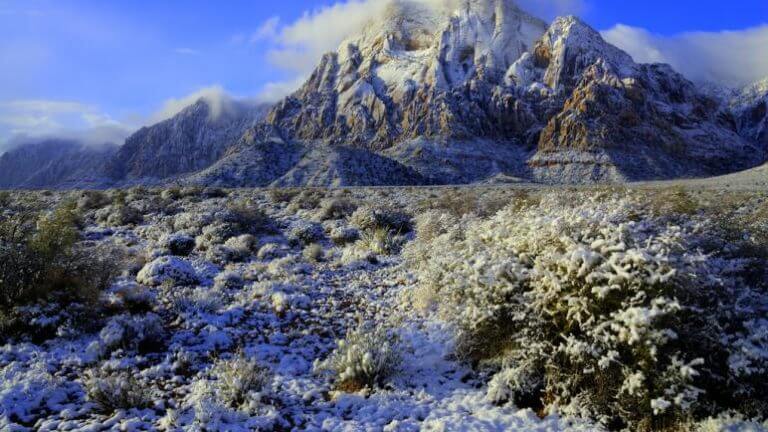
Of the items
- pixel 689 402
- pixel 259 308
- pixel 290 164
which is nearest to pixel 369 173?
pixel 290 164

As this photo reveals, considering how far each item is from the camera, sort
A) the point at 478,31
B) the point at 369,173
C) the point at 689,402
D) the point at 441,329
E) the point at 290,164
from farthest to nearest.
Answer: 1. the point at 478,31
2. the point at 290,164
3. the point at 369,173
4. the point at 441,329
5. the point at 689,402

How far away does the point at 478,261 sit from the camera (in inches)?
302

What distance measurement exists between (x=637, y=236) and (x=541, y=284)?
134 cm

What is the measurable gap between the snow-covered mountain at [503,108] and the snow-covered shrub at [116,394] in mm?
97220

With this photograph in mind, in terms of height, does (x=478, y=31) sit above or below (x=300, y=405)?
above

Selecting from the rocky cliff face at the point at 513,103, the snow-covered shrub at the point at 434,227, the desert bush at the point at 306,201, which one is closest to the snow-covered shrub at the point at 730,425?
the snow-covered shrub at the point at 434,227

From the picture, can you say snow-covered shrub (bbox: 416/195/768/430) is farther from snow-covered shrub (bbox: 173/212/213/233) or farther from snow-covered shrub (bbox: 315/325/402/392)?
snow-covered shrub (bbox: 173/212/213/233)

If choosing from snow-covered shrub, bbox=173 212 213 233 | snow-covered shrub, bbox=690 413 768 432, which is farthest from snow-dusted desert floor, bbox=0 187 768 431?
snow-covered shrub, bbox=173 212 213 233

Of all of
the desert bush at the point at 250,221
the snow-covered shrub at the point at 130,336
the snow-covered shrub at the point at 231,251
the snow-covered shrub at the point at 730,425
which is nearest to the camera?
the snow-covered shrub at the point at 730,425

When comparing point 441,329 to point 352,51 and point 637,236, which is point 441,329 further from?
point 352,51

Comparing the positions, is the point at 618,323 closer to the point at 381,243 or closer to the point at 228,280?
the point at 228,280

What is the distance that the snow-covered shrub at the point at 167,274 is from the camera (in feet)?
37.6

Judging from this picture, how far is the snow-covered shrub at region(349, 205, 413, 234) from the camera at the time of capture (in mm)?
18547

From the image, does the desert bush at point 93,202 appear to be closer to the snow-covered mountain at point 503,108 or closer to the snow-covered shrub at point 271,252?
the snow-covered shrub at point 271,252
